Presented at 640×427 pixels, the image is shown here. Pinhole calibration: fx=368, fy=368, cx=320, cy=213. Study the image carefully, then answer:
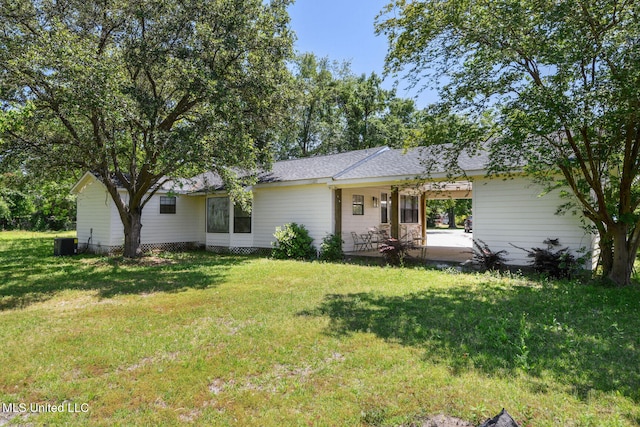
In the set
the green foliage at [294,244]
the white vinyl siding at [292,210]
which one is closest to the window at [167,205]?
the white vinyl siding at [292,210]

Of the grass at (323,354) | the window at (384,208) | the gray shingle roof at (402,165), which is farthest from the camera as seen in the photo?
the window at (384,208)

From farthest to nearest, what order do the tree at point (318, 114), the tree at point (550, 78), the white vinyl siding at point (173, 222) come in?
1. the tree at point (318, 114)
2. the white vinyl siding at point (173, 222)
3. the tree at point (550, 78)

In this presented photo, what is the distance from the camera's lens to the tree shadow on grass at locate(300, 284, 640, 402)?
3.56m

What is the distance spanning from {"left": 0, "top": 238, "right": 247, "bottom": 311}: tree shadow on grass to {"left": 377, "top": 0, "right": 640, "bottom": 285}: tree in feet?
21.8

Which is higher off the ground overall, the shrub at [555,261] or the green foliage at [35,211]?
the green foliage at [35,211]

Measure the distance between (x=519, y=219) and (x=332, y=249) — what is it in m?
5.47

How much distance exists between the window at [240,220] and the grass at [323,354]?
691 centimetres

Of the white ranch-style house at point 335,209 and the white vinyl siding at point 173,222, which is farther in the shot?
the white vinyl siding at point 173,222

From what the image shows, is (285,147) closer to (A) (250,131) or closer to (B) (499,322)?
(A) (250,131)

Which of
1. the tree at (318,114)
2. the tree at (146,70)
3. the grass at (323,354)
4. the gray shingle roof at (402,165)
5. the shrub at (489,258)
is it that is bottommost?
the grass at (323,354)

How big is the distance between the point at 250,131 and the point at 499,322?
8.86 meters

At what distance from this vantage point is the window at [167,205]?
596 inches

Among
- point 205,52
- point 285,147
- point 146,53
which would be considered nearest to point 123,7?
point 146,53

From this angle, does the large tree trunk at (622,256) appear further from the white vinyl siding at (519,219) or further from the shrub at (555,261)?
the white vinyl siding at (519,219)
